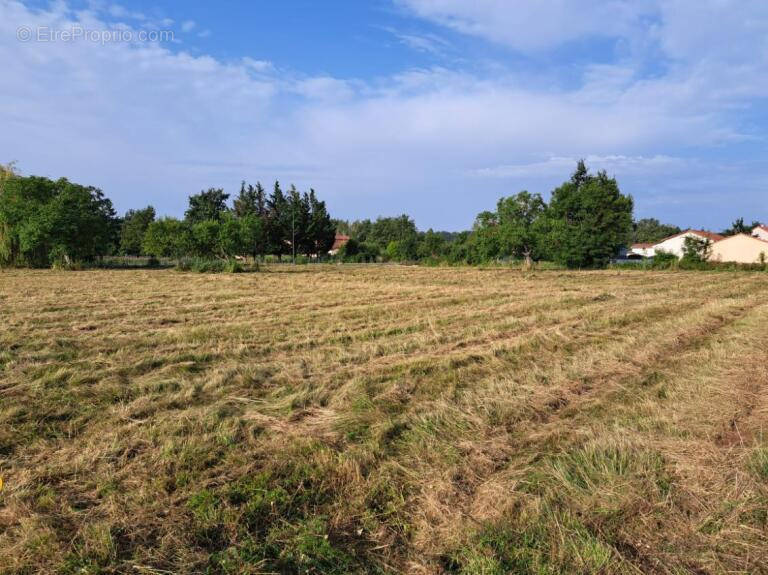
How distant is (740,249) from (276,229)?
2298 inches

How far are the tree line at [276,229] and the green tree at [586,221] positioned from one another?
117 mm

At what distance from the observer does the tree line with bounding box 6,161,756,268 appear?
134ft

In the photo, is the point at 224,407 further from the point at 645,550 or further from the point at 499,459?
the point at 645,550

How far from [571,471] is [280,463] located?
2385 mm

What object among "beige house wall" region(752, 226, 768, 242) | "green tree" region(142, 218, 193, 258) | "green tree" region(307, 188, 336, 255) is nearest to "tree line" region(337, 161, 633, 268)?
"green tree" region(307, 188, 336, 255)

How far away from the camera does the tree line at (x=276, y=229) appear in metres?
40.8

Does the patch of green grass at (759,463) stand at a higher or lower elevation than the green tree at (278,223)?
lower

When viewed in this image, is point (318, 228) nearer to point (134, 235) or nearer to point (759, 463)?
point (134, 235)

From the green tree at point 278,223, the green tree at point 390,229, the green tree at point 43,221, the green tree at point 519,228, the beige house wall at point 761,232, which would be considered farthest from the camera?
the green tree at point 390,229

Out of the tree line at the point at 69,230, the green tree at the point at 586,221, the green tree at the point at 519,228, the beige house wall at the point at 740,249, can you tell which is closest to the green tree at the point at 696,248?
the beige house wall at the point at 740,249

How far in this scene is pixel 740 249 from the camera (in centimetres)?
5375

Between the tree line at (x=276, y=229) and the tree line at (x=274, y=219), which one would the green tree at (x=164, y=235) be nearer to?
the tree line at (x=276, y=229)

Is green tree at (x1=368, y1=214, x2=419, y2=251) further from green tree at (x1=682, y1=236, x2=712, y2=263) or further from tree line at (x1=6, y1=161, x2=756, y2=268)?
green tree at (x1=682, y1=236, x2=712, y2=263)

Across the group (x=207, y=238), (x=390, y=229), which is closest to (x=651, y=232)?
(x=390, y=229)
